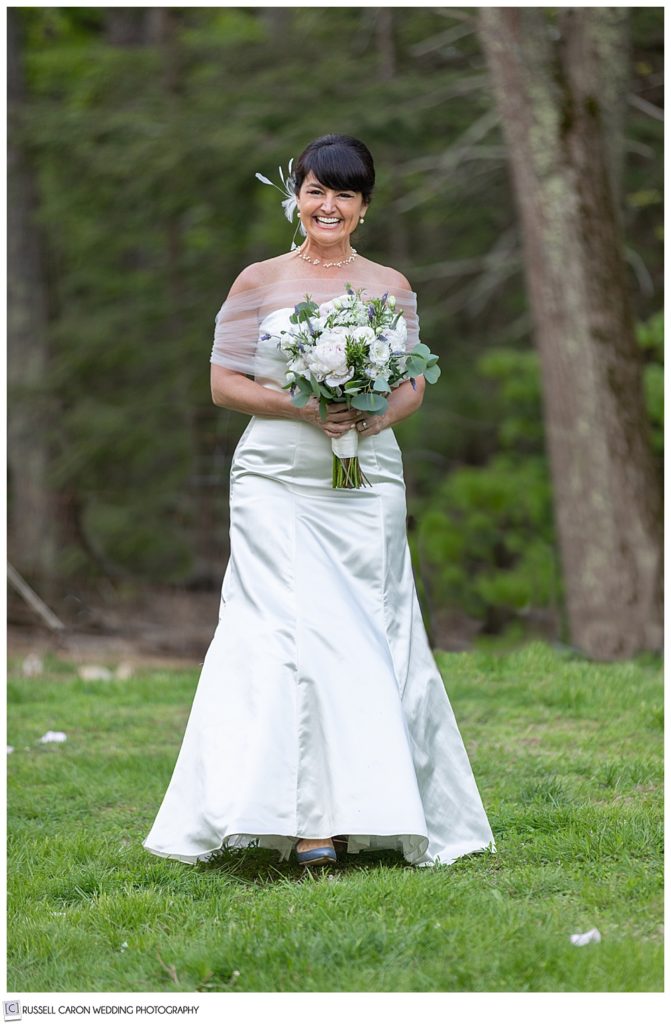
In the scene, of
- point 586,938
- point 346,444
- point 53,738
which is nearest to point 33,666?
point 53,738

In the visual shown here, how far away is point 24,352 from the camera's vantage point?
1547 centimetres

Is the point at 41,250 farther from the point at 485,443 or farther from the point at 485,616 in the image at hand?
the point at 485,616

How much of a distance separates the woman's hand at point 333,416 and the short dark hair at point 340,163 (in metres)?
0.72

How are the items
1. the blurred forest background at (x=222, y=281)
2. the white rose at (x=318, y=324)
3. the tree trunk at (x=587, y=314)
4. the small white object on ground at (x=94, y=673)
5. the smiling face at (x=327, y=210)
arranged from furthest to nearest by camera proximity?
the blurred forest background at (x=222, y=281) < the tree trunk at (x=587, y=314) < the small white object on ground at (x=94, y=673) < the smiling face at (x=327, y=210) < the white rose at (x=318, y=324)

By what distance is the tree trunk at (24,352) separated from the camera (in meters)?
13.8

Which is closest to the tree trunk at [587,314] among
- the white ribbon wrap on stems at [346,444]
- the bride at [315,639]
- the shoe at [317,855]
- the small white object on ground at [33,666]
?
the small white object on ground at [33,666]

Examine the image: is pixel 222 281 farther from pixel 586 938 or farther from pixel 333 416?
pixel 586 938

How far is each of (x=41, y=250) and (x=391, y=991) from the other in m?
14.5

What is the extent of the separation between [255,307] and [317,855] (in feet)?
5.70

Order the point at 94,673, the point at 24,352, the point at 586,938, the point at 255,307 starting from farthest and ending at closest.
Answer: the point at 24,352
the point at 94,673
the point at 255,307
the point at 586,938

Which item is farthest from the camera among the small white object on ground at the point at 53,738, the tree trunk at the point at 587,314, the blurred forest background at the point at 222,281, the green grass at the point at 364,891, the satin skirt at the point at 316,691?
the blurred forest background at the point at 222,281

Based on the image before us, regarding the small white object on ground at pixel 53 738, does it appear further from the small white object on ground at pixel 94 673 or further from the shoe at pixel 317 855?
the shoe at pixel 317 855

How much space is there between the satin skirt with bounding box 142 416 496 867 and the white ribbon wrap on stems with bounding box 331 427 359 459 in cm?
8

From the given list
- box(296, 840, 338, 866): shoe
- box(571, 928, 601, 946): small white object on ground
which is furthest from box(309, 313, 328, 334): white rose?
box(571, 928, 601, 946): small white object on ground
